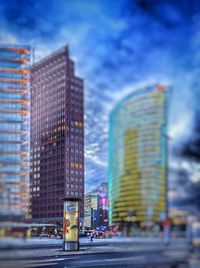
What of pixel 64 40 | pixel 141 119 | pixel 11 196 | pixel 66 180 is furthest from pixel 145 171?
pixel 66 180

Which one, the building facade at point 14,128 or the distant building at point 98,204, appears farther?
the distant building at point 98,204

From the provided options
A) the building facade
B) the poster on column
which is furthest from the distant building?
the poster on column

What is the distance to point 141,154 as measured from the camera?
9.44 feet

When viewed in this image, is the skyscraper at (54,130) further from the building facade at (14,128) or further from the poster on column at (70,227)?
the poster on column at (70,227)

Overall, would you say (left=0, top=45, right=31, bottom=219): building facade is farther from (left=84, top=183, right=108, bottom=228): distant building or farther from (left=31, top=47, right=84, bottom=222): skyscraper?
(left=84, top=183, right=108, bottom=228): distant building

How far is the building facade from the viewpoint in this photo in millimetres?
2919

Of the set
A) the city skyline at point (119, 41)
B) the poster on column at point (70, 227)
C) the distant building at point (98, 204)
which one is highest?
the city skyline at point (119, 41)

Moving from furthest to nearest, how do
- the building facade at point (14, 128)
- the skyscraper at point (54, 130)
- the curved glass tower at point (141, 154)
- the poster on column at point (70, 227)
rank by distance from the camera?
the poster on column at point (70, 227) → the skyscraper at point (54, 130) → the building facade at point (14, 128) → the curved glass tower at point (141, 154)

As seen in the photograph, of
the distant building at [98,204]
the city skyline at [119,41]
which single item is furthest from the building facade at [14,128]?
the distant building at [98,204]

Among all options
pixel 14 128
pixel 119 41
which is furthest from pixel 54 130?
pixel 119 41

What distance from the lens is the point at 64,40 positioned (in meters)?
3.18

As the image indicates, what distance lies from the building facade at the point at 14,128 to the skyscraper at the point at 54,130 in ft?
0.62

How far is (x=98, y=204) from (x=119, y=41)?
145 centimetres

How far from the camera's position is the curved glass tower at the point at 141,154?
9.15 feet
